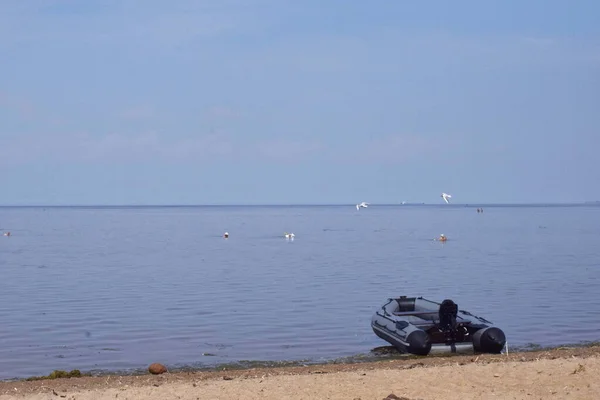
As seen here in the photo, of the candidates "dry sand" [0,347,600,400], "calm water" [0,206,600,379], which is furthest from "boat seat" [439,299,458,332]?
"dry sand" [0,347,600,400]

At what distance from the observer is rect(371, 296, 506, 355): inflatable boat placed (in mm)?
15180

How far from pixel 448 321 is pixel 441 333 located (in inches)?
10.6

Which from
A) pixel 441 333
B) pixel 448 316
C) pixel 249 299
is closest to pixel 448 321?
pixel 448 316

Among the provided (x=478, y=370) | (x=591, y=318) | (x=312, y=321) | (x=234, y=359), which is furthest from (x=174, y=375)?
(x=591, y=318)

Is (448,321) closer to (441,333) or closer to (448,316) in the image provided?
(448,316)

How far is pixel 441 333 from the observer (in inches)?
625

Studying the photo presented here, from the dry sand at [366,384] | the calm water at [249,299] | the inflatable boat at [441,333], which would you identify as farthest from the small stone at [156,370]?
the inflatable boat at [441,333]

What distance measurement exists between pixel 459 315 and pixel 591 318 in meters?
6.16

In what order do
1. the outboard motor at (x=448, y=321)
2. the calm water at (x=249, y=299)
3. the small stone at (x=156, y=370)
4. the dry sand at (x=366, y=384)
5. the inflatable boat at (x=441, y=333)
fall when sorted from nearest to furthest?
the dry sand at (x=366, y=384) < the small stone at (x=156, y=370) < the inflatable boat at (x=441, y=333) < the outboard motor at (x=448, y=321) < the calm water at (x=249, y=299)

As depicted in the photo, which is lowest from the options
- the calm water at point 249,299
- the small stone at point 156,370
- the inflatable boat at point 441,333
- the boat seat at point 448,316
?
the calm water at point 249,299

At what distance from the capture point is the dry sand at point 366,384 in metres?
10.1

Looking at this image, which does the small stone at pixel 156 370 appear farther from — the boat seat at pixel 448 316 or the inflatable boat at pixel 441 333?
the boat seat at pixel 448 316

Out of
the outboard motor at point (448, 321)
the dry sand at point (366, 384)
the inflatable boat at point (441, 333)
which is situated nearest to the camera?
the dry sand at point (366, 384)

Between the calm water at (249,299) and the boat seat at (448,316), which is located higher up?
the boat seat at (448,316)
